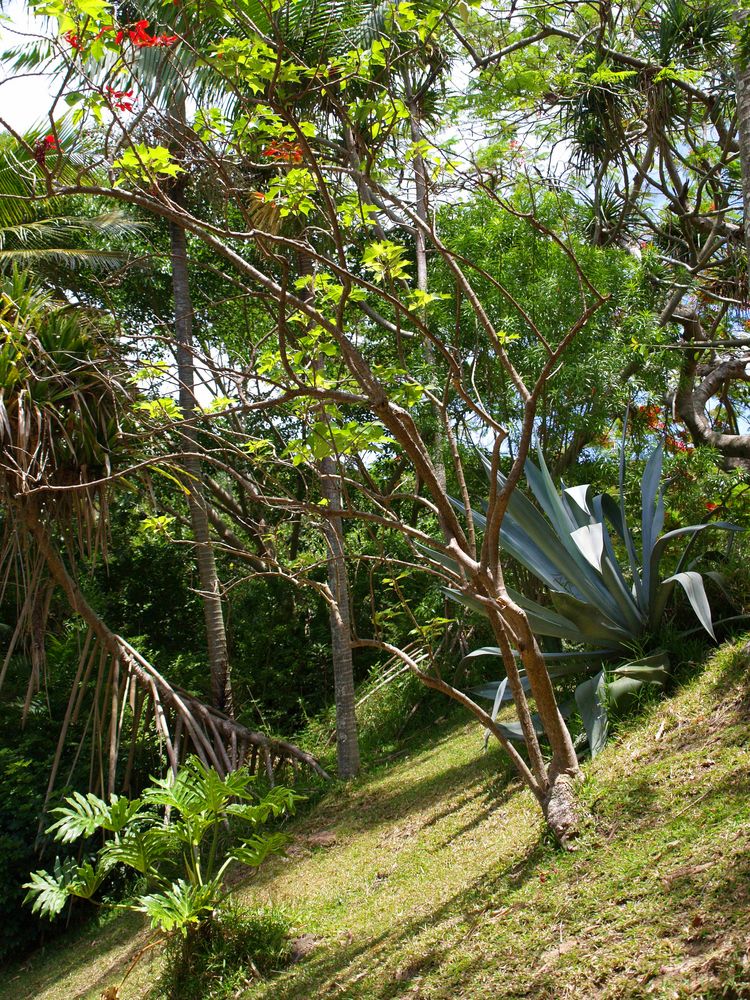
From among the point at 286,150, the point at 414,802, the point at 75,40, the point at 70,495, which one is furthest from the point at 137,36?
the point at 414,802

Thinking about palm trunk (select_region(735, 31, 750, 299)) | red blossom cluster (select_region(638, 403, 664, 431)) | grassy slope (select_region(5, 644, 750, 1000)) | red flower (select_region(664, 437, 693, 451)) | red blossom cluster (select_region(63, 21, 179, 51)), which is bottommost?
grassy slope (select_region(5, 644, 750, 1000))

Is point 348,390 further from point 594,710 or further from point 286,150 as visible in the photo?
point 594,710

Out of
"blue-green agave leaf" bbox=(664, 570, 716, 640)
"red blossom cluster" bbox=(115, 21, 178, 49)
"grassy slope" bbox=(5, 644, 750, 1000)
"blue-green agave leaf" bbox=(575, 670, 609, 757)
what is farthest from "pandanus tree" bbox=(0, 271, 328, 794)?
"blue-green agave leaf" bbox=(664, 570, 716, 640)

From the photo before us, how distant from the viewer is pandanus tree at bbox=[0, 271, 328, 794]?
7.07 meters

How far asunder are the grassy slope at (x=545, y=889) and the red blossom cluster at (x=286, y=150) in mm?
3719

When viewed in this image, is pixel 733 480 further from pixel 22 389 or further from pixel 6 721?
pixel 6 721

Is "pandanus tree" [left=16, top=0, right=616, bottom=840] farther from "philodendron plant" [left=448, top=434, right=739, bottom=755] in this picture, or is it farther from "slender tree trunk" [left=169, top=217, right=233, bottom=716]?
→ "slender tree trunk" [left=169, top=217, right=233, bottom=716]

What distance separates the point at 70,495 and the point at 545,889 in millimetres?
5100

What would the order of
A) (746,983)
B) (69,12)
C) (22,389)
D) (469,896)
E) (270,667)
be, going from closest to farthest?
(746,983) → (69,12) → (469,896) → (22,389) → (270,667)

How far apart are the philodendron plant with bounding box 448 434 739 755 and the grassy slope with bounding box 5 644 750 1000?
0.34 metres

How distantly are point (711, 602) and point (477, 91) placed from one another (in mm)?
6651

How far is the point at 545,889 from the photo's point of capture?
403cm

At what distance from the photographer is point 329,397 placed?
387cm

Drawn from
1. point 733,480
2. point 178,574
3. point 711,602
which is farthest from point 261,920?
point 178,574
